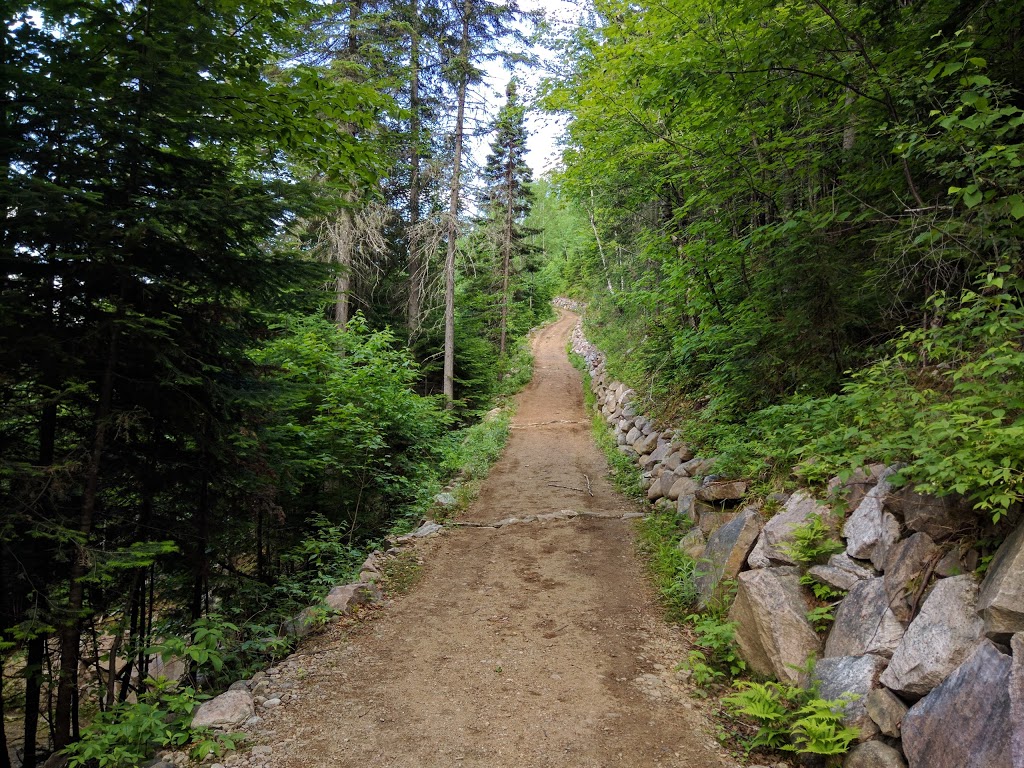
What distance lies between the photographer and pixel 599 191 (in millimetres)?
14227

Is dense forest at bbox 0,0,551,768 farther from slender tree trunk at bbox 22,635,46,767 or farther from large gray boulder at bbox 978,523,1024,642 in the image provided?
large gray boulder at bbox 978,523,1024,642

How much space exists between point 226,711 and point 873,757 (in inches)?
165

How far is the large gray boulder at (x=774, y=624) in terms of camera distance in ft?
11.6

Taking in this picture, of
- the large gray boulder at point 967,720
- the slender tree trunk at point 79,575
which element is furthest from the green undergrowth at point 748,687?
the slender tree trunk at point 79,575

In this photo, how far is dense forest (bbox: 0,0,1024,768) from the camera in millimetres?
3236

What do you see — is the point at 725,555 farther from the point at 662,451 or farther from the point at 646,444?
the point at 646,444

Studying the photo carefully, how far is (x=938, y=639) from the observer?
2.66 meters

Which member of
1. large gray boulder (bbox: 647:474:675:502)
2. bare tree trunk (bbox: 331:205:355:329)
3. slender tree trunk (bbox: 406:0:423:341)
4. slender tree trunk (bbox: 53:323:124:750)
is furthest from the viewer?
slender tree trunk (bbox: 406:0:423:341)

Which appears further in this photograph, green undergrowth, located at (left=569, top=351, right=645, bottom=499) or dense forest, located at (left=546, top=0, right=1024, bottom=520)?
green undergrowth, located at (left=569, top=351, right=645, bottom=499)

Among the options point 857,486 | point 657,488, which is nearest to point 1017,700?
point 857,486

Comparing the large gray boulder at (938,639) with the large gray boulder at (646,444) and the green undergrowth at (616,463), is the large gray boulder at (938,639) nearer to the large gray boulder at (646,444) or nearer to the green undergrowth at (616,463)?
the green undergrowth at (616,463)

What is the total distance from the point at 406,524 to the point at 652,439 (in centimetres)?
527

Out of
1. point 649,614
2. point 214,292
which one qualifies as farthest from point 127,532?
point 649,614

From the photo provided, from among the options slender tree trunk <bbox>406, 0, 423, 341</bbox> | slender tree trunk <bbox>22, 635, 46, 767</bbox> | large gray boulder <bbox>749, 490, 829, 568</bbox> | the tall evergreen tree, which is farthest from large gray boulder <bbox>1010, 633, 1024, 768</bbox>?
slender tree trunk <bbox>406, 0, 423, 341</bbox>
